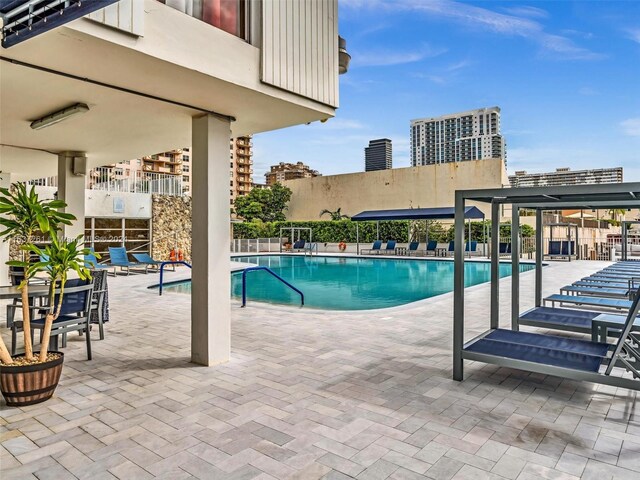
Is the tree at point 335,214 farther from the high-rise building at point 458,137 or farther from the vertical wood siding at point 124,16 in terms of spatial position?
the high-rise building at point 458,137

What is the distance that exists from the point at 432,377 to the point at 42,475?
328 cm

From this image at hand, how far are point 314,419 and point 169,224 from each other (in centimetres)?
1747

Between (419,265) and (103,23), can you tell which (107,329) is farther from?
(419,265)

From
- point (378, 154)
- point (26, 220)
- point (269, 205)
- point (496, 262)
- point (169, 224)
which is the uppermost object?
point (378, 154)

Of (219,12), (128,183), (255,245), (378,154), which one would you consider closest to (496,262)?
(219,12)

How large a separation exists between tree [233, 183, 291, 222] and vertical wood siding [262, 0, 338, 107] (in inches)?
1374

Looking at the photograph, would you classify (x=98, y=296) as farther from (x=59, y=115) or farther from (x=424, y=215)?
(x=424, y=215)

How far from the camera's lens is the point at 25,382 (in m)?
3.69

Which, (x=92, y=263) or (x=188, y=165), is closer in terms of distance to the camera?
(x=92, y=263)

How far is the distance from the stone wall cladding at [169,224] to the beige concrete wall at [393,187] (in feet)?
58.2

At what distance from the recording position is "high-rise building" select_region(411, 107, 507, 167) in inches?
2911

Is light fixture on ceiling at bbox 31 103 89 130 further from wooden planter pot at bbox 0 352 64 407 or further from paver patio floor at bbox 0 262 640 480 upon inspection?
paver patio floor at bbox 0 262 640 480

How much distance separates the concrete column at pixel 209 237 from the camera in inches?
189

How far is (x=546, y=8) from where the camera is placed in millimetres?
30688
